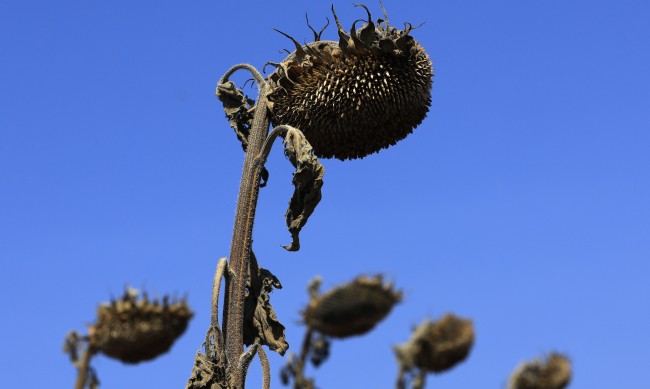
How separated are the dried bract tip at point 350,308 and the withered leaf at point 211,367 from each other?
29.7 inches

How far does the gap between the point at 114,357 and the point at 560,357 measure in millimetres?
6381

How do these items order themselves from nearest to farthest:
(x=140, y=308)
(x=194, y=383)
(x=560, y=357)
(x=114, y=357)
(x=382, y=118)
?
(x=114, y=357) < (x=140, y=308) < (x=194, y=383) < (x=382, y=118) < (x=560, y=357)

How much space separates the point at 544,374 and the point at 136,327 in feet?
17.6

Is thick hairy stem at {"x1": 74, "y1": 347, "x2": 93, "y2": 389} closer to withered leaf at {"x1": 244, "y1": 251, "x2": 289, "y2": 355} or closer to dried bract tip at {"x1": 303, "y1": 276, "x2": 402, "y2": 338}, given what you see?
dried bract tip at {"x1": 303, "y1": 276, "x2": 402, "y2": 338}

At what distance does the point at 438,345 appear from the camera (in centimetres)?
657

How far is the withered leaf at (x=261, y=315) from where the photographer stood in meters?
6.47

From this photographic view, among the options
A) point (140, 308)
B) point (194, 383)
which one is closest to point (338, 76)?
point (194, 383)

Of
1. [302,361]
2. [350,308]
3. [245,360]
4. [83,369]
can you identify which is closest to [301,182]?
[350,308]

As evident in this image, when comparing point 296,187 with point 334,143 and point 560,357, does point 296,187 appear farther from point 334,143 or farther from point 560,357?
point 560,357

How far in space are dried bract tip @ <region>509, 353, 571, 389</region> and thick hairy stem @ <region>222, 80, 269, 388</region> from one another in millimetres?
2427

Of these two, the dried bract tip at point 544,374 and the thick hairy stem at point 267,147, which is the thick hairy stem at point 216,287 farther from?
the dried bract tip at point 544,374

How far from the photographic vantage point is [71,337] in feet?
12.6

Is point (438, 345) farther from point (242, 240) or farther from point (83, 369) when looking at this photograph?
point (83, 369)

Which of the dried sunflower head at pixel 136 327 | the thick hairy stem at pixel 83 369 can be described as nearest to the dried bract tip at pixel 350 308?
the dried sunflower head at pixel 136 327
